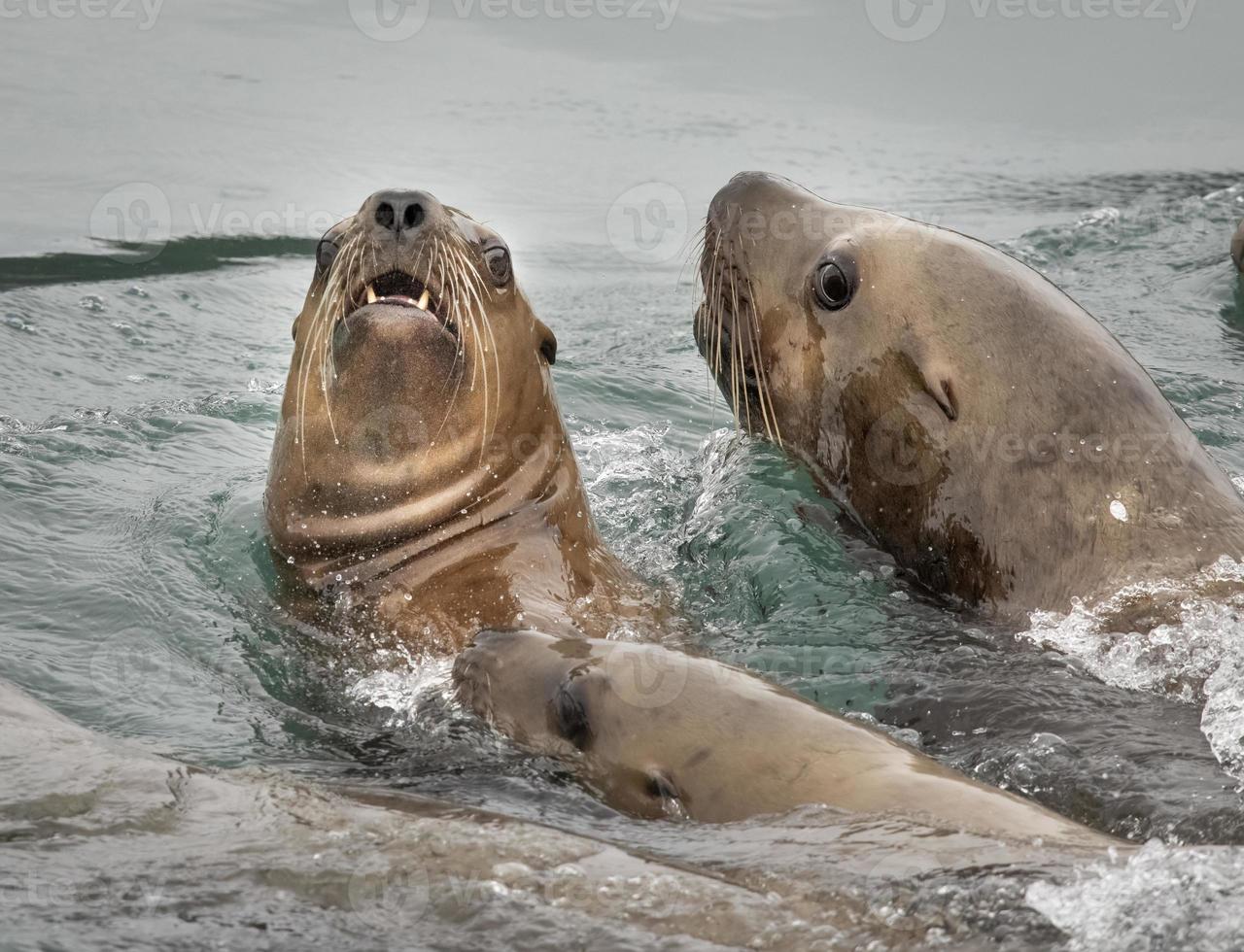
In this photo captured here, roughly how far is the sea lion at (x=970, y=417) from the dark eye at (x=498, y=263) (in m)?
0.78

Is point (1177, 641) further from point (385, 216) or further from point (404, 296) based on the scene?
point (385, 216)

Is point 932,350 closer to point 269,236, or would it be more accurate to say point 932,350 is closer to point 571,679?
point 571,679

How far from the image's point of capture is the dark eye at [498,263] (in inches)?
210

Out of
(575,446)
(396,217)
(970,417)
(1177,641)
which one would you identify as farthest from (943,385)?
(575,446)

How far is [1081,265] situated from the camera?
11000mm

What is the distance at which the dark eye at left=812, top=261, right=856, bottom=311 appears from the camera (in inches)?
209

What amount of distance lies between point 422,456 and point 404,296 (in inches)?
19.6

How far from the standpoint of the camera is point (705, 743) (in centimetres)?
391

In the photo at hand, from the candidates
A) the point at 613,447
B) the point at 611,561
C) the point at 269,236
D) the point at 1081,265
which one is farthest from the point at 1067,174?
the point at 611,561

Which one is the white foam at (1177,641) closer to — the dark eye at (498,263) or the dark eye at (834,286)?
the dark eye at (834,286)

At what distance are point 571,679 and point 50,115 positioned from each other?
9809 mm

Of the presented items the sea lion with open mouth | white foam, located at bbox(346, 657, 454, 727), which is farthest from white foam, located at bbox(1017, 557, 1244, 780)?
white foam, located at bbox(346, 657, 454, 727)

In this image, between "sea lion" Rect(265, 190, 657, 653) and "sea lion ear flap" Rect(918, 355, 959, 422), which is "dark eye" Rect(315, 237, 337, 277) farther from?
"sea lion ear flap" Rect(918, 355, 959, 422)

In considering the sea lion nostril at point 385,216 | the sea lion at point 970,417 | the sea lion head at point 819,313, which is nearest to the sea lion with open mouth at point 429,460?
the sea lion nostril at point 385,216
